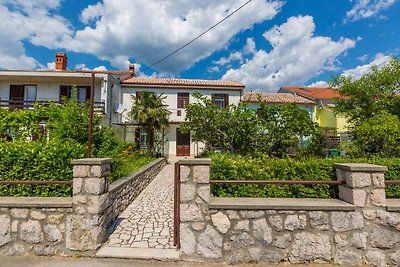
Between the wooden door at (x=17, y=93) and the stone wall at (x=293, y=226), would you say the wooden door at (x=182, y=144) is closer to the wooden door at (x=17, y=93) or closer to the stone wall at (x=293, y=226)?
the wooden door at (x=17, y=93)

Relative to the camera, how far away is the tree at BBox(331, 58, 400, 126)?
32.6ft

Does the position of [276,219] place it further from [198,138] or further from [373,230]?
[198,138]

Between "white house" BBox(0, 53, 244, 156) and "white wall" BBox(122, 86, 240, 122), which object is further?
"white wall" BBox(122, 86, 240, 122)

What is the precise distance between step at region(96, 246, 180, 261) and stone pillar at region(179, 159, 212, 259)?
8.4 inches

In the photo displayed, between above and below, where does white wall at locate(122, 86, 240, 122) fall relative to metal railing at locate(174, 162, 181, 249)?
above

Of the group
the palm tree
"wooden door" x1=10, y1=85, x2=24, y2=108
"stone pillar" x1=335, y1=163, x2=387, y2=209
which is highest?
"wooden door" x1=10, y1=85, x2=24, y2=108

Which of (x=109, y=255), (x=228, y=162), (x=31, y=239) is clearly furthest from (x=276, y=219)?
(x=31, y=239)

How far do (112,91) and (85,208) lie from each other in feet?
50.1

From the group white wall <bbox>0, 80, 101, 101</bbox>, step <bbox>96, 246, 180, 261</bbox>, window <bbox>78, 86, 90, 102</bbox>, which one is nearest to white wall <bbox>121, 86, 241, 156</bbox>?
white wall <bbox>0, 80, 101, 101</bbox>

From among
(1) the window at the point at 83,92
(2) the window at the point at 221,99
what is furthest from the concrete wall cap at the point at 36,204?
(2) the window at the point at 221,99

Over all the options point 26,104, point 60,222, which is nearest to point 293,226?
point 60,222

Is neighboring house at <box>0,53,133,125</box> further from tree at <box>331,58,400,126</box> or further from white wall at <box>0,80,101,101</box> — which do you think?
tree at <box>331,58,400,126</box>

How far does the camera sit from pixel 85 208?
313 cm

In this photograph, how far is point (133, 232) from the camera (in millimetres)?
3867
